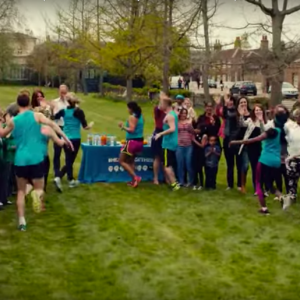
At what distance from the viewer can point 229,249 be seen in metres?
6.21

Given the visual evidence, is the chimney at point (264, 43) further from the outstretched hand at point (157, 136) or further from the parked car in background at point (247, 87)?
the parked car in background at point (247, 87)

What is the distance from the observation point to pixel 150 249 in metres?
6.14

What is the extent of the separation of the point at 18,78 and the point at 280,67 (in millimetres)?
25377

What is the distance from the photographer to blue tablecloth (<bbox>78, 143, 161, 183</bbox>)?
379 inches

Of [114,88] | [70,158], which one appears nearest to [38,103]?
[70,158]

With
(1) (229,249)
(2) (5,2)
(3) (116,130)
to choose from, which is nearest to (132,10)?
(3) (116,130)

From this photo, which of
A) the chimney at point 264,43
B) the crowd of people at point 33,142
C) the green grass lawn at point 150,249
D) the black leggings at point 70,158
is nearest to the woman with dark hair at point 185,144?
the green grass lawn at point 150,249

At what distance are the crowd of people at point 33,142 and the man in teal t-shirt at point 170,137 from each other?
46.9 inches

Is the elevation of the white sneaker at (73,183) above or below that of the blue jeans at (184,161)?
below

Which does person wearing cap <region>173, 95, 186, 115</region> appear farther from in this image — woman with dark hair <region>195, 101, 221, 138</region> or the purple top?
woman with dark hair <region>195, 101, 221, 138</region>

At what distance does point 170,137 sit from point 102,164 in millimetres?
1284

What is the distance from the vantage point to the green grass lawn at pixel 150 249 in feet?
16.6

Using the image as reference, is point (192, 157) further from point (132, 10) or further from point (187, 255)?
point (132, 10)

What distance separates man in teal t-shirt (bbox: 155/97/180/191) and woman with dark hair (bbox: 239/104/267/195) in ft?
3.27
